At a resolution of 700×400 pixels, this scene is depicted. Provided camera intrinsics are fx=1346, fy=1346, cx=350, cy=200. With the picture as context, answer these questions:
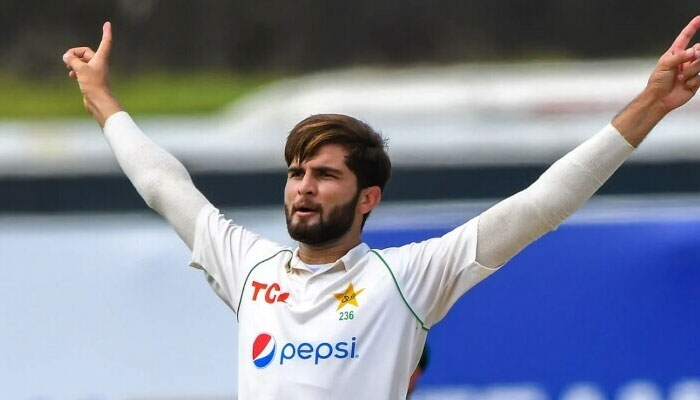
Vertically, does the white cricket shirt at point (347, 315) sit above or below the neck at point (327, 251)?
below

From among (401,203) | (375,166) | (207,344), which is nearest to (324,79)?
(401,203)

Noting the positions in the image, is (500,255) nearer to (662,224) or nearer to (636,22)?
(662,224)

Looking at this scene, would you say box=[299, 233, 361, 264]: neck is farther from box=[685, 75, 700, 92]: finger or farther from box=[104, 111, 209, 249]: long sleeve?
box=[685, 75, 700, 92]: finger

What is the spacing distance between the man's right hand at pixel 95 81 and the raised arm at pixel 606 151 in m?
1.18

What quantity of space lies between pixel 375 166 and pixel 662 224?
365 centimetres

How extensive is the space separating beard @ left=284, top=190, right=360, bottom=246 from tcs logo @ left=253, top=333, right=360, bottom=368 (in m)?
0.25

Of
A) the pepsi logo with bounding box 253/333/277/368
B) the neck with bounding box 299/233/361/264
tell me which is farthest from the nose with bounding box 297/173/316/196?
the pepsi logo with bounding box 253/333/277/368

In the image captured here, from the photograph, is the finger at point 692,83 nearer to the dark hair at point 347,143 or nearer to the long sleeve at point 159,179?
the dark hair at point 347,143

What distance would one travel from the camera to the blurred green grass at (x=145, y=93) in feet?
28.0

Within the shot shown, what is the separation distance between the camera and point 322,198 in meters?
3.20

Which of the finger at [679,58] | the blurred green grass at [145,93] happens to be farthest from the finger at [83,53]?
the blurred green grass at [145,93]

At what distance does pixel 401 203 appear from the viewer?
6.88 m

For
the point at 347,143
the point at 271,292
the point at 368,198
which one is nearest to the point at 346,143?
the point at 347,143

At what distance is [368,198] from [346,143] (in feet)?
0.50
